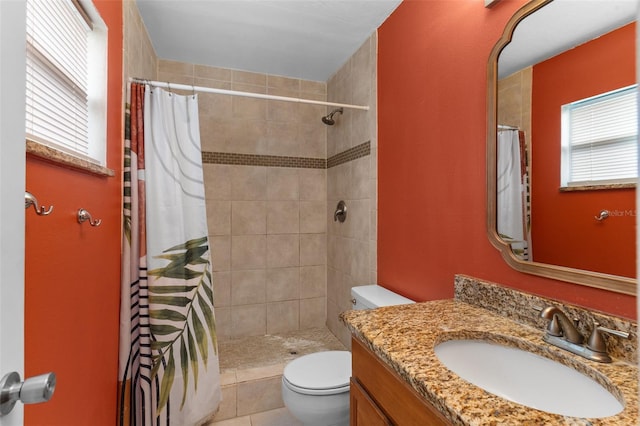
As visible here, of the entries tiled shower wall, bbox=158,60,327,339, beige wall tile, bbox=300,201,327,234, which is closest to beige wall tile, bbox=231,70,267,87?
tiled shower wall, bbox=158,60,327,339

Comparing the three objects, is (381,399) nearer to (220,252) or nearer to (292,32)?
(220,252)

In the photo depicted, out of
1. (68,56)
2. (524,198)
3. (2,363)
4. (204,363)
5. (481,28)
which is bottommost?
(204,363)

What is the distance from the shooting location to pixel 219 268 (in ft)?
8.56

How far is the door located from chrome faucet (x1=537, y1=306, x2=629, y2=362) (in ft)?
Answer: 3.80

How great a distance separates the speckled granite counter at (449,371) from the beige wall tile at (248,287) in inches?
68.2

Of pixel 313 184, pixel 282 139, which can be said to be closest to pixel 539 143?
pixel 313 184

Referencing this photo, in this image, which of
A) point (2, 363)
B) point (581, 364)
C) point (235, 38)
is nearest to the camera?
point (2, 363)

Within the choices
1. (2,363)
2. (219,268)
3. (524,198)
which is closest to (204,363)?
(219,268)

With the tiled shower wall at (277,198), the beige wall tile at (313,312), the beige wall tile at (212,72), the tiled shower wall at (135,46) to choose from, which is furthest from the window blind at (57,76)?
the beige wall tile at (313,312)

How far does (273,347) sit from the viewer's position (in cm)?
247

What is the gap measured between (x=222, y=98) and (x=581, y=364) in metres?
2.68

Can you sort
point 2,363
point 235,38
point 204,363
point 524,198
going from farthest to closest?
point 235,38 < point 204,363 < point 524,198 < point 2,363

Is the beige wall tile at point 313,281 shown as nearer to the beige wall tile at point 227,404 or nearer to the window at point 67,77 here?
the beige wall tile at point 227,404

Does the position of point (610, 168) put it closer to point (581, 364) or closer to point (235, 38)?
point (581, 364)
